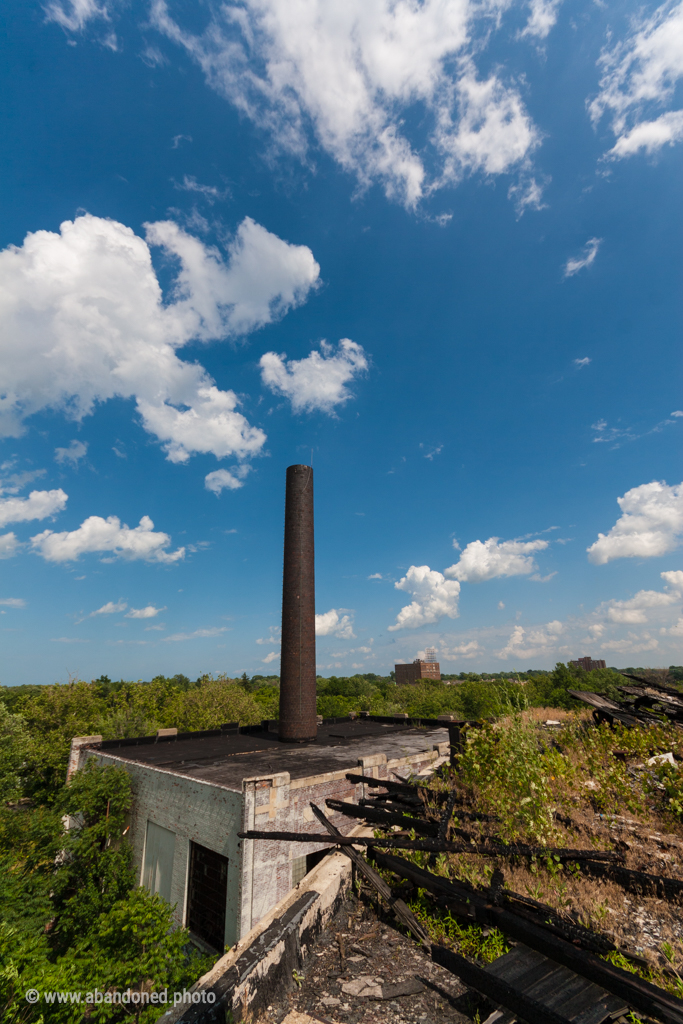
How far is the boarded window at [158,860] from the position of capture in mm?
11422

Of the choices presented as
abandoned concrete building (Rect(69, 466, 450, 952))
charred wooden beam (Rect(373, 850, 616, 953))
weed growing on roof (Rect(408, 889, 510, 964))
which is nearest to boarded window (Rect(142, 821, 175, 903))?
abandoned concrete building (Rect(69, 466, 450, 952))

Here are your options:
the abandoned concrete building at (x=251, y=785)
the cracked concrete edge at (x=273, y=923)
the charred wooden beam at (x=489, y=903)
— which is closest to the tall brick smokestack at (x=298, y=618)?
the abandoned concrete building at (x=251, y=785)

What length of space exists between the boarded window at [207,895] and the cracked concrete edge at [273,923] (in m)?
5.26

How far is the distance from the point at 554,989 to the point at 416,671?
75.7m

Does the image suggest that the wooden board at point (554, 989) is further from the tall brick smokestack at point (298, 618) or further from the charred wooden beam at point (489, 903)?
the tall brick smokestack at point (298, 618)

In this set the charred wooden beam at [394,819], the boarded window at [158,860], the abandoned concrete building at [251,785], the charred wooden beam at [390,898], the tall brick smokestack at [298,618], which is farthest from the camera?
the tall brick smokestack at [298,618]

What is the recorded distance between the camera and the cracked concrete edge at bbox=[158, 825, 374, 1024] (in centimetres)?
404

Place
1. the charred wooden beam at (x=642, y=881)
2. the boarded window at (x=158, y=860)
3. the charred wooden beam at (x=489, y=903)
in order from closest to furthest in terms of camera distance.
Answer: the charred wooden beam at (x=489, y=903)
the charred wooden beam at (x=642, y=881)
the boarded window at (x=158, y=860)

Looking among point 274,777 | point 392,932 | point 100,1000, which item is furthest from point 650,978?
point 100,1000

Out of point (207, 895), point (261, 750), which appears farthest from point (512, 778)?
point (261, 750)

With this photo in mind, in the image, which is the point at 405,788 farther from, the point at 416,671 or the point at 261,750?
the point at 416,671

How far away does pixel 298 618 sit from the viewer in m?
18.6

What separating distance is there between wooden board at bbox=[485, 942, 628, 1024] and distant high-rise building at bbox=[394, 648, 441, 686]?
72018 mm

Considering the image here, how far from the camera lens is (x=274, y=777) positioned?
9492 millimetres
